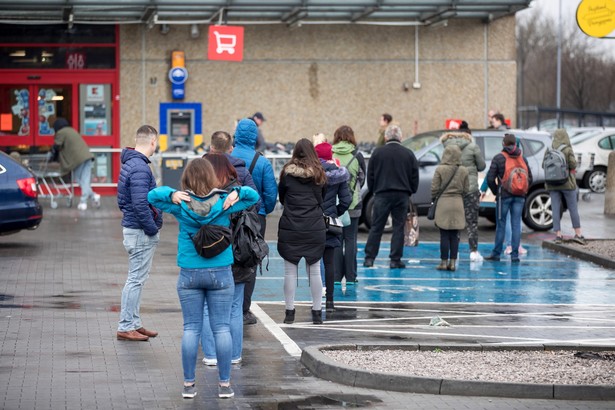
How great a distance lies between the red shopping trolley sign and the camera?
2448cm

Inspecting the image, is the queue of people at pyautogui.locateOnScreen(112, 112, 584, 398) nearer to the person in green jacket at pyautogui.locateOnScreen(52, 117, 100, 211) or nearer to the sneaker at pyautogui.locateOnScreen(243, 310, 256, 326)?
the sneaker at pyautogui.locateOnScreen(243, 310, 256, 326)

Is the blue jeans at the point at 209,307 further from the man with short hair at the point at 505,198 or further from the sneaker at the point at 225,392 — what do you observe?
the man with short hair at the point at 505,198

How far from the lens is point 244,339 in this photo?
10242 millimetres

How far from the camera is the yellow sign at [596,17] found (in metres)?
15.1

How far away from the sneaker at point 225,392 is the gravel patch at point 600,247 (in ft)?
31.3

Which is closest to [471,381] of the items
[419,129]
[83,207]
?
[83,207]

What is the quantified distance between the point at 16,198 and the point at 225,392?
914 cm

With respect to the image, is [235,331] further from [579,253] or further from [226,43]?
[226,43]

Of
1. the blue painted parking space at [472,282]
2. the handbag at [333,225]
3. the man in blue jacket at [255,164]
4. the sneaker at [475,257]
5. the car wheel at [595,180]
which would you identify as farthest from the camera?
the car wheel at [595,180]

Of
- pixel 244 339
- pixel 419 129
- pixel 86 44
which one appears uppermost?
pixel 86 44

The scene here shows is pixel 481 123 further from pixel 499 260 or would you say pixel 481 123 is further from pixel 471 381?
pixel 471 381

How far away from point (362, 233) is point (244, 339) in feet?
32.6

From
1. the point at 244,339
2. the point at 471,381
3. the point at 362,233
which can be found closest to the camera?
the point at 471,381

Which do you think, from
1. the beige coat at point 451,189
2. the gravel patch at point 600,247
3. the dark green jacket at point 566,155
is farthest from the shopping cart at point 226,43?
the beige coat at point 451,189
